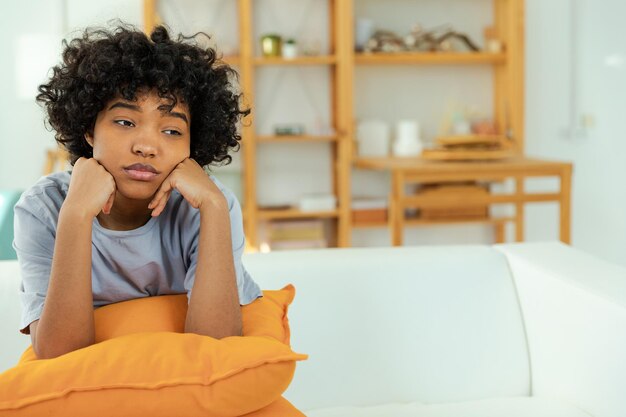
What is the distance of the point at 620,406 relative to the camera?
1.50m

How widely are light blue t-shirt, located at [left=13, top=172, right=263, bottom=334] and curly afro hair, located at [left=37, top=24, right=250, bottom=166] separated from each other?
0.10 m

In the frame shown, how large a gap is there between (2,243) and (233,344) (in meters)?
1.42

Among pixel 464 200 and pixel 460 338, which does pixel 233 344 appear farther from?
pixel 464 200

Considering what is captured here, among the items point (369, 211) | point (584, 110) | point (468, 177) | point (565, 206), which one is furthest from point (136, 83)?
point (584, 110)

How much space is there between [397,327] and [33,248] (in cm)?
79

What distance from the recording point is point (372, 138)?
4.70 metres

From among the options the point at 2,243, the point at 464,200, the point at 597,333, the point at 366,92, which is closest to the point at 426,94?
the point at 366,92

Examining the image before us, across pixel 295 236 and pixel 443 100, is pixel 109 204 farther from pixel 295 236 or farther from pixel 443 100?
pixel 443 100

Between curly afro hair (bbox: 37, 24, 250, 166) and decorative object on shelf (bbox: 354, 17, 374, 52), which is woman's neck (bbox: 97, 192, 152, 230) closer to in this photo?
curly afro hair (bbox: 37, 24, 250, 166)

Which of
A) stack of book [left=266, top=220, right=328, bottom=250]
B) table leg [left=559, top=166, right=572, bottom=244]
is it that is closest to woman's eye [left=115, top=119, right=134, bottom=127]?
table leg [left=559, top=166, right=572, bottom=244]

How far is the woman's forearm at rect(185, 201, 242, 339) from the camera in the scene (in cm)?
126

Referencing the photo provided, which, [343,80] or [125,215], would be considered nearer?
[125,215]

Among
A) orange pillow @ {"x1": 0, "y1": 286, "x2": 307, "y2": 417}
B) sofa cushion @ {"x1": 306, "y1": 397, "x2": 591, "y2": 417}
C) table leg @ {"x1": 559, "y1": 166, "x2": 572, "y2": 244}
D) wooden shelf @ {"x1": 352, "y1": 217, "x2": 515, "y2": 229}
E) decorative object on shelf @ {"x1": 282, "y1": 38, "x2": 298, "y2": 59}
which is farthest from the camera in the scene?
decorative object on shelf @ {"x1": 282, "y1": 38, "x2": 298, "y2": 59}

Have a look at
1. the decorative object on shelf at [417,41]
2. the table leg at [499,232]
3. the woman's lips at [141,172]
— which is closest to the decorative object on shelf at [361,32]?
the decorative object on shelf at [417,41]
